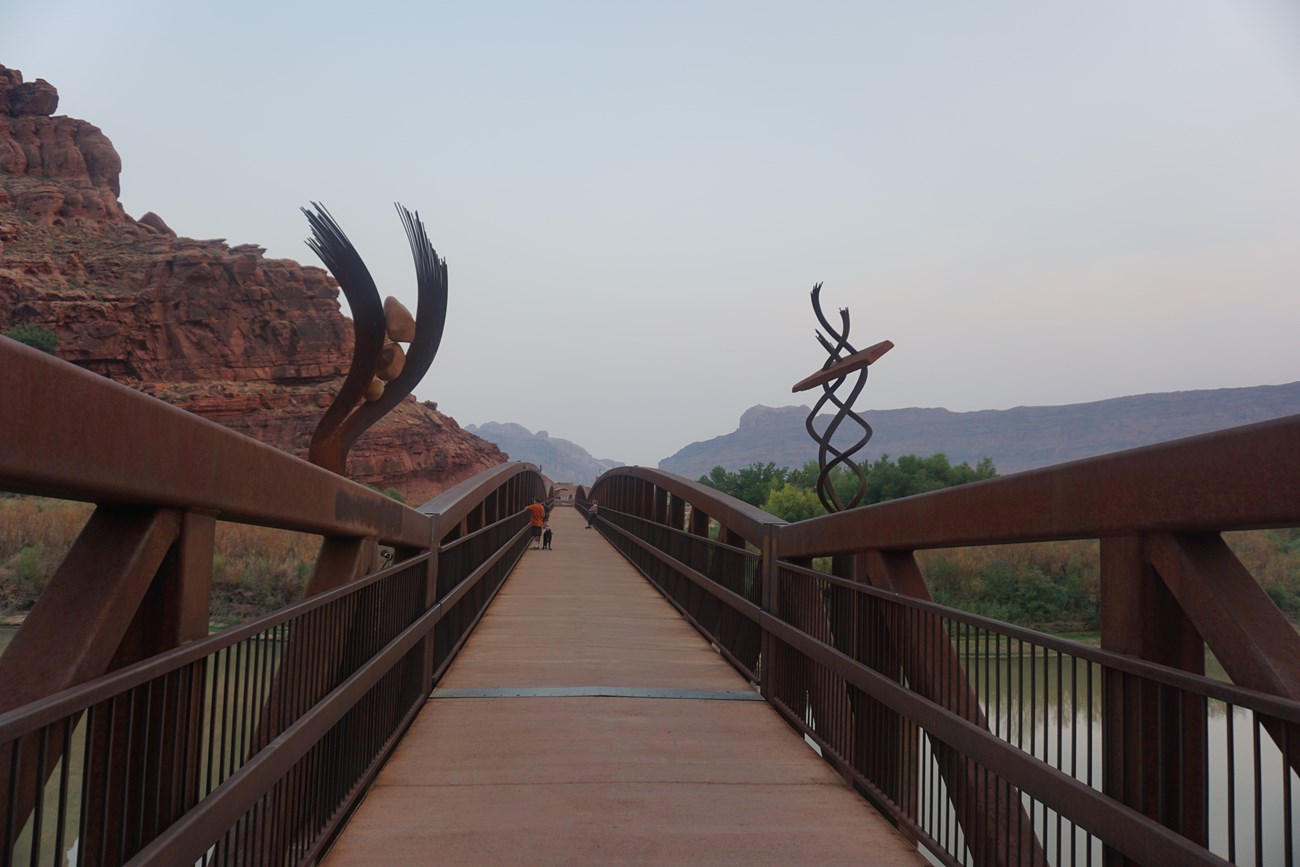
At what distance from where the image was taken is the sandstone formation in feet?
220

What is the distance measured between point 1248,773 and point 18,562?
814 inches

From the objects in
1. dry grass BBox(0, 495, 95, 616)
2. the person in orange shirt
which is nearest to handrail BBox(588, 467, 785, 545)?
the person in orange shirt

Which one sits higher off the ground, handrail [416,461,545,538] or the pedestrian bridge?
handrail [416,461,545,538]

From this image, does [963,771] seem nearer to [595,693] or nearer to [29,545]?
[595,693]

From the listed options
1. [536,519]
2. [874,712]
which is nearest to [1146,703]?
[874,712]

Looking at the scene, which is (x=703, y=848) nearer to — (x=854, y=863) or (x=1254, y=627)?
(x=854, y=863)

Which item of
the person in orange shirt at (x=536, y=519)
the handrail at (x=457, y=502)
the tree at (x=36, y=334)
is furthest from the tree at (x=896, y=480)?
the tree at (x=36, y=334)

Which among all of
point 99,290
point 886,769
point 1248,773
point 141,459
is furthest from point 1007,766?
point 99,290

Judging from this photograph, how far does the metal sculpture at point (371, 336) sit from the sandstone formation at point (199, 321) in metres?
57.7

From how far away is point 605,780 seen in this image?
4.58 metres

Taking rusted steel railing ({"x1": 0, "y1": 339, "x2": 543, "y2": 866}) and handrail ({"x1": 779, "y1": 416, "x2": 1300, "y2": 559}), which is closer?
rusted steel railing ({"x1": 0, "y1": 339, "x2": 543, "y2": 866})

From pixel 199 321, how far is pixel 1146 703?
76238 mm

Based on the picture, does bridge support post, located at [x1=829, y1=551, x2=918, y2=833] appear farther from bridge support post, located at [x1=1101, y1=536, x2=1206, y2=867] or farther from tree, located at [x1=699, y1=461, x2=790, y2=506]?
tree, located at [x1=699, y1=461, x2=790, y2=506]

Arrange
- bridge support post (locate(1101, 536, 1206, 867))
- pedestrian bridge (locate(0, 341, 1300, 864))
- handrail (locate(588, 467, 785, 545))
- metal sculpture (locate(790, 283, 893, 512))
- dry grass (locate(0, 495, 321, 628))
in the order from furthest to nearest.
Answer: dry grass (locate(0, 495, 321, 628))
metal sculpture (locate(790, 283, 893, 512))
handrail (locate(588, 467, 785, 545))
bridge support post (locate(1101, 536, 1206, 867))
pedestrian bridge (locate(0, 341, 1300, 864))
